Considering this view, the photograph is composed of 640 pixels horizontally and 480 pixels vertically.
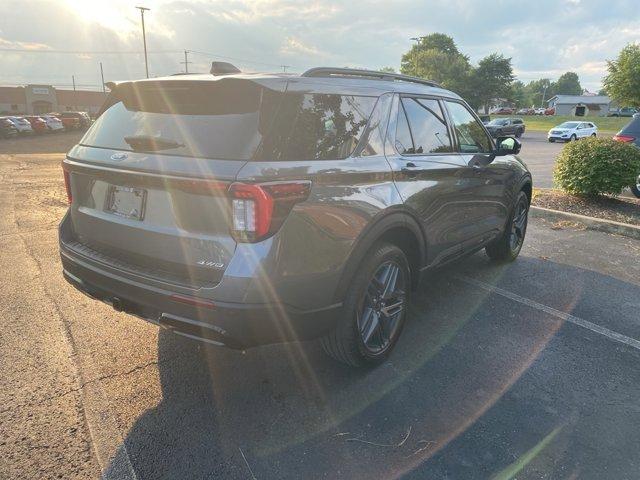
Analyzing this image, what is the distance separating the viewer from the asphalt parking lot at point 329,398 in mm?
2350

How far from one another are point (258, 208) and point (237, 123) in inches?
20.1

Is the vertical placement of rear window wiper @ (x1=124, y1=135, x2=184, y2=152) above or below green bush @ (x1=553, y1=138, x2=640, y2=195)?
above

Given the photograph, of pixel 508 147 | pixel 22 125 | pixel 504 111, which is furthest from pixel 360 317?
A: pixel 504 111

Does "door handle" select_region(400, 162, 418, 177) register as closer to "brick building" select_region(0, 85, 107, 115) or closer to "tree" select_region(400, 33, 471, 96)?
"tree" select_region(400, 33, 471, 96)

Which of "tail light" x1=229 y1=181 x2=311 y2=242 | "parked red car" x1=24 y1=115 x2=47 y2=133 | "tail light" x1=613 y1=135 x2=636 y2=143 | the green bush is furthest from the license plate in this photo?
"parked red car" x1=24 y1=115 x2=47 y2=133

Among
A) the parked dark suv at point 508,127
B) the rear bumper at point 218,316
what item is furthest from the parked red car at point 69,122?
the rear bumper at point 218,316

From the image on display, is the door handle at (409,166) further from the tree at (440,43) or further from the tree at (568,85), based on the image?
the tree at (568,85)

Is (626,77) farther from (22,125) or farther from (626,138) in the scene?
(22,125)

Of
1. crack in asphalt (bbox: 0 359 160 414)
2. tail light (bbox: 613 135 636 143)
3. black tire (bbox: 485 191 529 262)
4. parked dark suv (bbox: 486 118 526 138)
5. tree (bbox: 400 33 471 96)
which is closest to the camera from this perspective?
crack in asphalt (bbox: 0 359 160 414)

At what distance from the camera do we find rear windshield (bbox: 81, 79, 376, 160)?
2367 millimetres

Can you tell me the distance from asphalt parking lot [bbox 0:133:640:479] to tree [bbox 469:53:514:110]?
2603 inches

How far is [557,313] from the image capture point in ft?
13.5

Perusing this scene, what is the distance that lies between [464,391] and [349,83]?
80.4 inches

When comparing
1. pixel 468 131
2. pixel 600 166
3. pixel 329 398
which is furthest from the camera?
pixel 600 166
